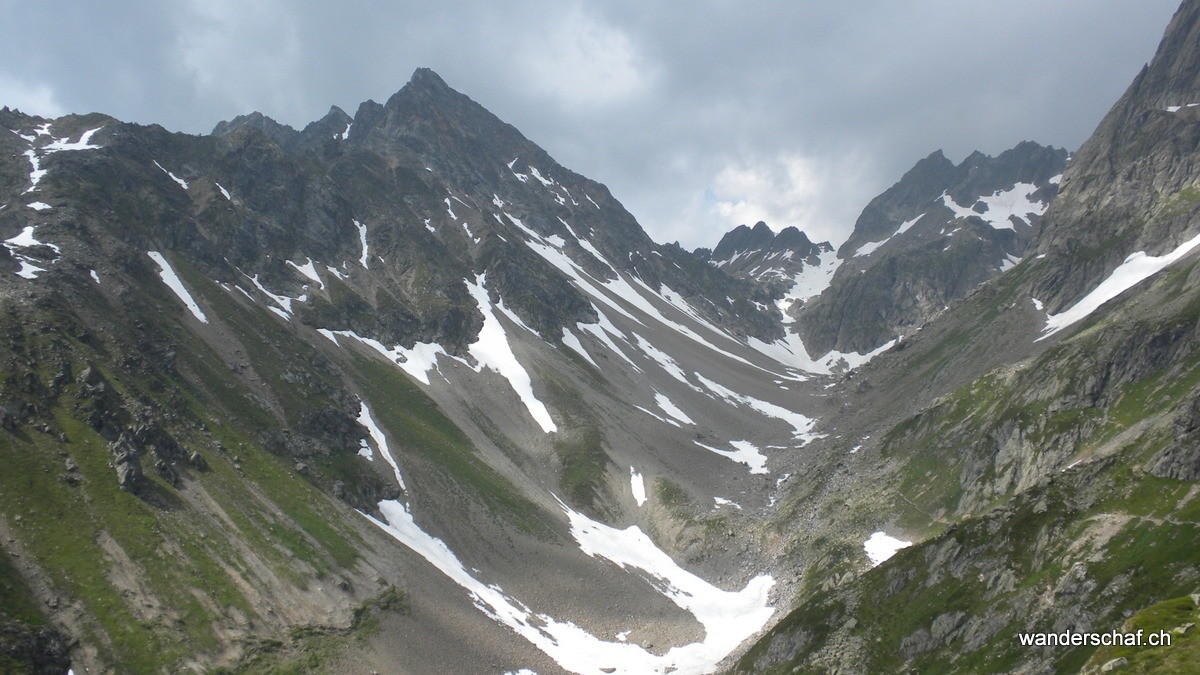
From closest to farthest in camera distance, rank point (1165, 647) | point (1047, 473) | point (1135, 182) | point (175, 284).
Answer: point (1165, 647)
point (1047, 473)
point (175, 284)
point (1135, 182)

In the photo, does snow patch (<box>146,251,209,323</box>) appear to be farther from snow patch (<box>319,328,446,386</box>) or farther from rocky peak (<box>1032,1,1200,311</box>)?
rocky peak (<box>1032,1,1200,311</box>)

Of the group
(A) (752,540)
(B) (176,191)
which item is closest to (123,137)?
(B) (176,191)

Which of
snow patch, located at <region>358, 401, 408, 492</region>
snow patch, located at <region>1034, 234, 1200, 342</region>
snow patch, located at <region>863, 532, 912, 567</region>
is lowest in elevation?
snow patch, located at <region>358, 401, 408, 492</region>

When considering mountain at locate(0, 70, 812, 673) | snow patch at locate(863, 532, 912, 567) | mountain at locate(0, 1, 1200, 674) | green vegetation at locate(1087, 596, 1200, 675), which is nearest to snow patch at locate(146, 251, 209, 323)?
mountain at locate(0, 70, 812, 673)

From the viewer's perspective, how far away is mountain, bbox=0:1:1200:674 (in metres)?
48.8

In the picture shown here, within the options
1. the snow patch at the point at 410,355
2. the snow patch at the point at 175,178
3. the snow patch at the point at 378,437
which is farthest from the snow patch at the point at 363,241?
the snow patch at the point at 378,437

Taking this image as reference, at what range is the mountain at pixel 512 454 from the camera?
48.8 metres

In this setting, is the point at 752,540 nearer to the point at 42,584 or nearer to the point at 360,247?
the point at 42,584

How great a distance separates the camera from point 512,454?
378 ft

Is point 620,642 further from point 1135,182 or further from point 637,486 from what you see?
point 1135,182

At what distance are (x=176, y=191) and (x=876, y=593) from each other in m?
152

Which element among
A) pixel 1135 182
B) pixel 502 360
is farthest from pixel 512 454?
pixel 1135 182

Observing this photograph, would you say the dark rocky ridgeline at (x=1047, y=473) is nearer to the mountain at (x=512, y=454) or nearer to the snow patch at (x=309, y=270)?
the mountain at (x=512, y=454)

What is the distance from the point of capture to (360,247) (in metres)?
171
